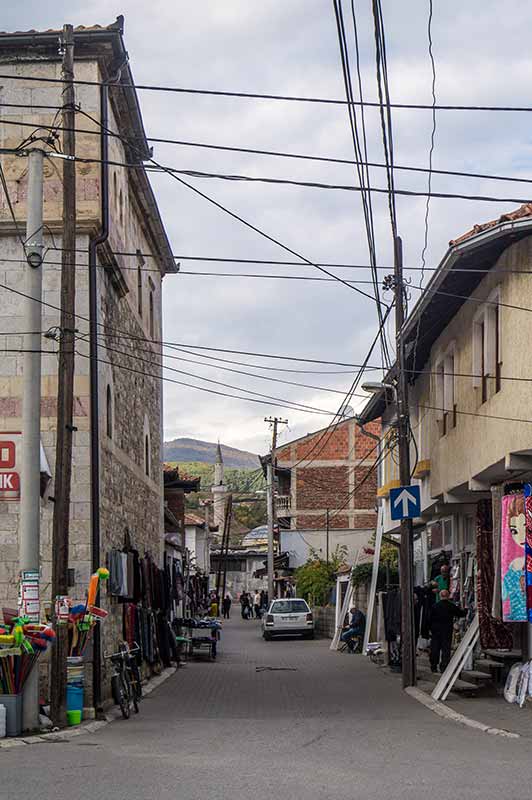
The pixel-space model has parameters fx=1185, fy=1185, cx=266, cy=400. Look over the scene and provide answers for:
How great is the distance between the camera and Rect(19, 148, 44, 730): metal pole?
592 inches

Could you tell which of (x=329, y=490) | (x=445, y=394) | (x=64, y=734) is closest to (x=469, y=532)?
(x=445, y=394)

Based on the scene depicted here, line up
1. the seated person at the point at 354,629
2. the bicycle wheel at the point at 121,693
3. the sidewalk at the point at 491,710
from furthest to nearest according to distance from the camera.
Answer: the seated person at the point at 354,629
the bicycle wheel at the point at 121,693
the sidewalk at the point at 491,710

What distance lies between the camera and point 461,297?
18.8m

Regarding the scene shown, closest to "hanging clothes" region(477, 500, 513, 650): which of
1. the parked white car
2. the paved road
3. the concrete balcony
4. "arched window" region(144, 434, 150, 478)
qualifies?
the paved road

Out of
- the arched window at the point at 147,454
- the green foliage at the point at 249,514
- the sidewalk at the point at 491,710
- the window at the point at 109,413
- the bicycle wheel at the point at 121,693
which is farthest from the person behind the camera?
the green foliage at the point at 249,514

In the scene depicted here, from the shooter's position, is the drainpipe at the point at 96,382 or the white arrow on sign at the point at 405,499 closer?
the drainpipe at the point at 96,382

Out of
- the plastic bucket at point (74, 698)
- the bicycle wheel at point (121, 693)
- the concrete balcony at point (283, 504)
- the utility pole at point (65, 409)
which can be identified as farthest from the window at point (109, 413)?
the concrete balcony at point (283, 504)

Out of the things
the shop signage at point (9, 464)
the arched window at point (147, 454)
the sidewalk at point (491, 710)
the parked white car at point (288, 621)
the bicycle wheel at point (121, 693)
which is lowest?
the parked white car at point (288, 621)

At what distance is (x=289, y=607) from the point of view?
1737 inches

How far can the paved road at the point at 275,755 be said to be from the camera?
984 centimetres

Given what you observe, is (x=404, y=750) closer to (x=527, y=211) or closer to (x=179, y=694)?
(x=527, y=211)

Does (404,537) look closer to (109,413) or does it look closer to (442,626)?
(442,626)

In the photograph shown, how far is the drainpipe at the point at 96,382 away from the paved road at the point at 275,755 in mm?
1066

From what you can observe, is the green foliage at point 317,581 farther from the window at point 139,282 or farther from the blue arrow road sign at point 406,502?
the blue arrow road sign at point 406,502
